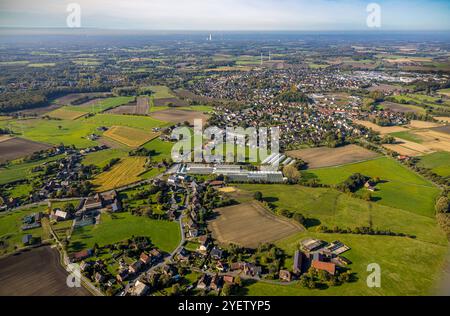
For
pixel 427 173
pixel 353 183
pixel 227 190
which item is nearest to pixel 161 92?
pixel 227 190

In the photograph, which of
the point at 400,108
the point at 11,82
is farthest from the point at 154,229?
the point at 11,82

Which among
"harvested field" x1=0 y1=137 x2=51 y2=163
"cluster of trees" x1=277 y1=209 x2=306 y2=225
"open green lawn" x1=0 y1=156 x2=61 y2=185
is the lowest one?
"cluster of trees" x1=277 y1=209 x2=306 y2=225

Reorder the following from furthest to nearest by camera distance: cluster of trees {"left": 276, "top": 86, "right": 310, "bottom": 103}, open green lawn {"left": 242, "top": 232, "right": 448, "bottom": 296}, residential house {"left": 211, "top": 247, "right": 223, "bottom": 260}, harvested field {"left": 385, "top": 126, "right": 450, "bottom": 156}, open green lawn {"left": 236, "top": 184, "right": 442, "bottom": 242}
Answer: cluster of trees {"left": 276, "top": 86, "right": 310, "bottom": 103}, harvested field {"left": 385, "top": 126, "right": 450, "bottom": 156}, open green lawn {"left": 236, "top": 184, "right": 442, "bottom": 242}, residential house {"left": 211, "top": 247, "right": 223, "bottom": 260}, open green lawn {"left": 242, "top": 232, "right": 448, "bottom": 296}

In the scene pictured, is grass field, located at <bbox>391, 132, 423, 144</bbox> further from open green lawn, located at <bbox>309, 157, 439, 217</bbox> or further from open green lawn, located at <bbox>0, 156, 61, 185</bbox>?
open green lawn, located at <bbox>0, 156, 61, 185</bbox>

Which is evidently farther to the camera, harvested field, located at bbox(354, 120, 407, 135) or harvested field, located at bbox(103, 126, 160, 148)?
harvested field, located at bbox(354, 120, 407, 135)

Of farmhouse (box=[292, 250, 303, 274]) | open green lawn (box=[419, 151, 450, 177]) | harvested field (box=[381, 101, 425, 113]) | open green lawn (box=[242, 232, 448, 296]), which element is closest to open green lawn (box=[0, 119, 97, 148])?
farmhouse (box=[292, 250, 303, 274])

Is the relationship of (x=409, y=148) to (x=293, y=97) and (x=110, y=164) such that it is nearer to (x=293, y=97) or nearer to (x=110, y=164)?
(x=293, y=97)

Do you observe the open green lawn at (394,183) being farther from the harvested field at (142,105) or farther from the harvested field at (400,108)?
the harvested field at (142,105)
